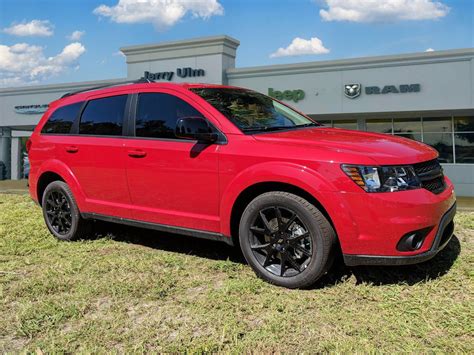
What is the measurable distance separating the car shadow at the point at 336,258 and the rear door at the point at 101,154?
0.66 metres

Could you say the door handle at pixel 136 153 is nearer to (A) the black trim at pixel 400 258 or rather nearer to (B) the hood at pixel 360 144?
(B) the hood at pixel 360 144

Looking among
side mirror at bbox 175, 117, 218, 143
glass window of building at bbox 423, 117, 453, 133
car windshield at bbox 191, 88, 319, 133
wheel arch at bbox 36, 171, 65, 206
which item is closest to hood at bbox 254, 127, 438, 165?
car windshield at bbox 191, 88, 319, 133

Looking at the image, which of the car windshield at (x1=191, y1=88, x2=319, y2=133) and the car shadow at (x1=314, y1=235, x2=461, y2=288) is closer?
the car shadow at (x1=314, y1=235, x2=461, y2=288)

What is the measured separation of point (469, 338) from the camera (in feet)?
9.18

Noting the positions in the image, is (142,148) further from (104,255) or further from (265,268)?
(265,268)

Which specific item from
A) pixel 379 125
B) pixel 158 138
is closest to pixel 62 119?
pixel 158 138

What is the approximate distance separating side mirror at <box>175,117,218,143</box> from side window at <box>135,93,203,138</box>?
0.91 ft

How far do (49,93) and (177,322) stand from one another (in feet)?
88.5

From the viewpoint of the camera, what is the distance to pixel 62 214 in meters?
5.48

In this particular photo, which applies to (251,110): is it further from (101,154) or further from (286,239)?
(101,154)

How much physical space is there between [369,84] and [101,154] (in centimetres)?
1687

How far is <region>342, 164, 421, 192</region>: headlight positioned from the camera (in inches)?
131

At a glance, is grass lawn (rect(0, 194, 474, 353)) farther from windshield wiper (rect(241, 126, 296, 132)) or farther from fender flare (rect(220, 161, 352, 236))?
windshield wiper (rect(241, 126, 296, 132))

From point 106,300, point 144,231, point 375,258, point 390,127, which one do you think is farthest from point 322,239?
point 390,127
